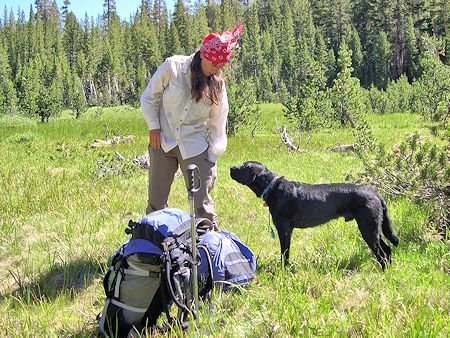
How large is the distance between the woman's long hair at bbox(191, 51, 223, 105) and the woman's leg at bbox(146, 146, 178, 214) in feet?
2.11

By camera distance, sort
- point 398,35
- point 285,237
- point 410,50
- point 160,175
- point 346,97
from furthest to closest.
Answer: point 398,35
point 410,50
point 346,97
point 160,175
point 285,237

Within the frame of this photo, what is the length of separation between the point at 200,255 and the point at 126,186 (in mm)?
4893

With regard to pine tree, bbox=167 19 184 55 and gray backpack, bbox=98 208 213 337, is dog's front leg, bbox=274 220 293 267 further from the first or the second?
pine tree, bbox=167 19 184 55

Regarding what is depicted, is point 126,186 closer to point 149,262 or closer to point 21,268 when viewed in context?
point 21,268

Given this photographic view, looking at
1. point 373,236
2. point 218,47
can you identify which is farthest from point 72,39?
point 373,236

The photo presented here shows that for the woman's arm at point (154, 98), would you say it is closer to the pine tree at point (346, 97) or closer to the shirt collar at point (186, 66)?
the shirt collar at point (186, 66)

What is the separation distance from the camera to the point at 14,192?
7.25m

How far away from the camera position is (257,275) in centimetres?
412

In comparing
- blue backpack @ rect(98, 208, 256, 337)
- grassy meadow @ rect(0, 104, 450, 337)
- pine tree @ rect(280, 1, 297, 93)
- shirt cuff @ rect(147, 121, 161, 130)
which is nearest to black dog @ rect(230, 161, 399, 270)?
grassy meadow @ rect(0, 104, 450, 337)

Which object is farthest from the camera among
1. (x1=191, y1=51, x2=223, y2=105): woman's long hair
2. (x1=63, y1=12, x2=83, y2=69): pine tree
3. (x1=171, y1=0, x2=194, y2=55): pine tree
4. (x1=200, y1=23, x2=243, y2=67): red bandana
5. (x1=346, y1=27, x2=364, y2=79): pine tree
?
(x1=63, y1=12, x2=83, y2=69): pine tree

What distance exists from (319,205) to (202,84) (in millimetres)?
1518

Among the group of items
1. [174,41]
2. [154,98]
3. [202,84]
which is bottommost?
[154,98]

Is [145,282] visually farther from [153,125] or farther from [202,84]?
[202,84]

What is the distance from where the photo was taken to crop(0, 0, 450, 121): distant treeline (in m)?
62.8
